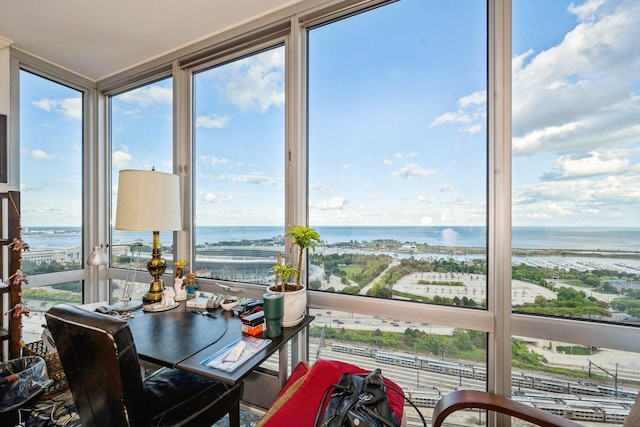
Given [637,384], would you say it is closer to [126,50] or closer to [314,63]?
[314,63]

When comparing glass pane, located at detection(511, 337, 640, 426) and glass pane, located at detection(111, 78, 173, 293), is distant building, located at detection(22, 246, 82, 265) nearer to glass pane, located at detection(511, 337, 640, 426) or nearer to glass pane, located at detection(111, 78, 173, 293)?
glass pane, located at detection(111, 78, 173, 293)

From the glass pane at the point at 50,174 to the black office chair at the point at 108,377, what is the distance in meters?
1.91

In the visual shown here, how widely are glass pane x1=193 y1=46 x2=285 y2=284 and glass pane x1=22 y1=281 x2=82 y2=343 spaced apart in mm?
1401

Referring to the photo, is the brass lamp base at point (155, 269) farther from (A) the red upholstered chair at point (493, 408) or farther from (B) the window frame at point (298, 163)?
(A) the red upholstered chair at point (493, 408)

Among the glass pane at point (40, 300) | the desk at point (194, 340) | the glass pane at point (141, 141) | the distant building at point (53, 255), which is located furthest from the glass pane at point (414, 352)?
the distant building at point (53, 255)

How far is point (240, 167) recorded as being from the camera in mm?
1979

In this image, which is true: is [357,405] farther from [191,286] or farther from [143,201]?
[143,201]

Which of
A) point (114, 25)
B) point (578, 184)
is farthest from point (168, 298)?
point (578, 184)

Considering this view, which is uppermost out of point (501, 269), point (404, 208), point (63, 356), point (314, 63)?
point (314, 63)

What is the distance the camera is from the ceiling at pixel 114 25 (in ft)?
5.49

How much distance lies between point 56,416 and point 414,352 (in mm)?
2228

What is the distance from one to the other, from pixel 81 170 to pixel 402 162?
9.68 feet

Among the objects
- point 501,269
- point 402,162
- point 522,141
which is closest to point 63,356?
point 402,162

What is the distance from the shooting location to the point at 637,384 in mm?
1105
